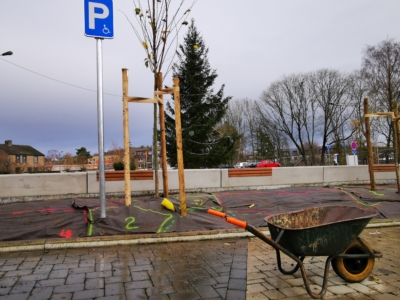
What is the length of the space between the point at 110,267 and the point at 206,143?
22.0 m

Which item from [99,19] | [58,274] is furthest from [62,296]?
[99,19]

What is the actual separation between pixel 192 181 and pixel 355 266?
7.94 m

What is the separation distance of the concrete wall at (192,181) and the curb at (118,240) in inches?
182

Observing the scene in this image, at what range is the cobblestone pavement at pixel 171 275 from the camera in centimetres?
367

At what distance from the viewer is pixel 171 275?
4262mm

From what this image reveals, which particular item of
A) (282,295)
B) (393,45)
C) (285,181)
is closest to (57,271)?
(282,295)

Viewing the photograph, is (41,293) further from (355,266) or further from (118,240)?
(355,266)

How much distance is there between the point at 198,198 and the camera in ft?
27.9

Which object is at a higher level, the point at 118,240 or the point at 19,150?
the point at 19,150

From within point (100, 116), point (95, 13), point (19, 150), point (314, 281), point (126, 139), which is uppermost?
point (19, 150)

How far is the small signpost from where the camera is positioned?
6.75m

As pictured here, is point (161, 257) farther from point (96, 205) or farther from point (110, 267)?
point (96, 205)

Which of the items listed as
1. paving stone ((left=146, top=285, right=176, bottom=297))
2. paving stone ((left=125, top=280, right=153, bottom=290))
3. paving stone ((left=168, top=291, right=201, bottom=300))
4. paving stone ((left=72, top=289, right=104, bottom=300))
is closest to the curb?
paving stone ((left=125, top=280, right=153, bottom=290))

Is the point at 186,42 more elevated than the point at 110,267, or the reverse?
the point at 186,42
